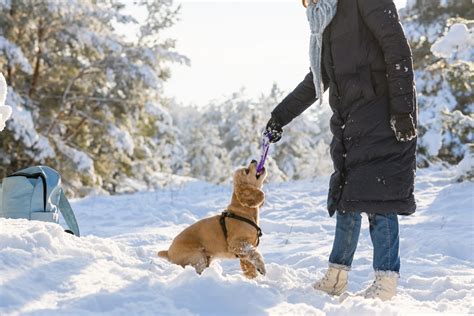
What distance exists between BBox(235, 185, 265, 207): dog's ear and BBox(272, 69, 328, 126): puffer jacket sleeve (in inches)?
26.1

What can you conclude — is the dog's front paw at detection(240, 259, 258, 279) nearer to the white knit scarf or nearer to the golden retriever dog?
the golden retriever dog

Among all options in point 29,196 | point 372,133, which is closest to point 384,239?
point 372,133

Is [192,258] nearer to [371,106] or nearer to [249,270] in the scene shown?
[249,270]

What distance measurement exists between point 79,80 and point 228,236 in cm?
1266

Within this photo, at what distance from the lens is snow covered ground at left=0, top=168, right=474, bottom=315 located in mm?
2619

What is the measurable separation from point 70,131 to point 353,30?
46.3ft

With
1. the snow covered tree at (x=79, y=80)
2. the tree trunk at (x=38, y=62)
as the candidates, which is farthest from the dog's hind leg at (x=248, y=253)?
the tree trunk at (x=38, y=62)

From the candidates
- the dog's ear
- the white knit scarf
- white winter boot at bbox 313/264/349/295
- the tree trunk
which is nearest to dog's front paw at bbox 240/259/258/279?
the dog's ear

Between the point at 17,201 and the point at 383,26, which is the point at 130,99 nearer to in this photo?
the point at 17,201

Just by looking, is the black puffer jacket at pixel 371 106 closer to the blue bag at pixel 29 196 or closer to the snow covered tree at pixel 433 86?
the blue bag at pixel 29 196

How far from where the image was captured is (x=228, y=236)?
4562 mm

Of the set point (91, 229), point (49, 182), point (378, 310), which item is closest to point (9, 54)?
point (91, 229)

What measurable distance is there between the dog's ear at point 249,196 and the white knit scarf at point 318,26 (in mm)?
1061

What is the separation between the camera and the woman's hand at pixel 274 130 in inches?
176
